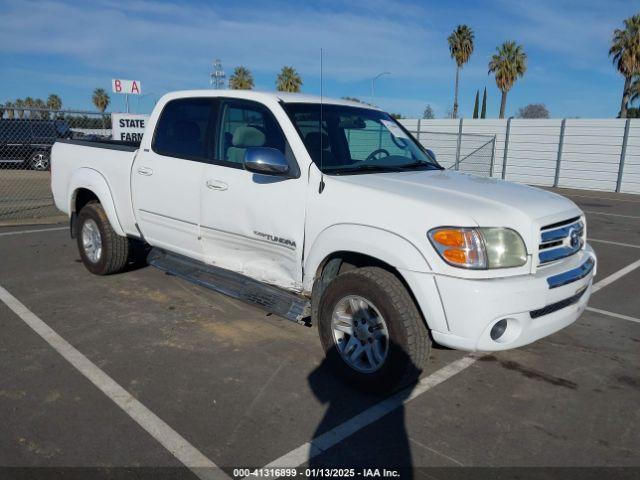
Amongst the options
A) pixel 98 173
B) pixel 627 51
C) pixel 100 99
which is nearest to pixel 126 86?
pixel 98 173

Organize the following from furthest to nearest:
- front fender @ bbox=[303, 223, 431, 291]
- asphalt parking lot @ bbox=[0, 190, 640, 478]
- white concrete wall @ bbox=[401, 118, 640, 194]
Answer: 1. white concrete wall @ bbox=[401, 118, 640, 194]
2. front fender @ bbox=[303, 223, 431, 291]
3. asphalt parking lot @ bbox=[0, 190, 640, 478]

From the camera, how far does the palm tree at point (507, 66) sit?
138 feet

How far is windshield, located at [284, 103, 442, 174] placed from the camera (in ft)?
13.3

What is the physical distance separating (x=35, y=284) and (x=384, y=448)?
4.53 m

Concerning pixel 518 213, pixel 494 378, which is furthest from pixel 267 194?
pixel 494 378

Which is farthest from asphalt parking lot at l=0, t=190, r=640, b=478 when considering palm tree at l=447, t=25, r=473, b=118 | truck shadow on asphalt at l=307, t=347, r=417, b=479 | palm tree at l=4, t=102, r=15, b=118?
palm tree at l=447, t=25, r=473, b=118

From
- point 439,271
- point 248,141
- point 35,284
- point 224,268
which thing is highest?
point 248,141

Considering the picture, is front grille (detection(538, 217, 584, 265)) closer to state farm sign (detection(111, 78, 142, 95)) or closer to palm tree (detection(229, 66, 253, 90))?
state farm sign (detection(111, 78, 142, 95))

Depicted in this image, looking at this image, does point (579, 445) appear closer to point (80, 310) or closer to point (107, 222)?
point (80, 310)

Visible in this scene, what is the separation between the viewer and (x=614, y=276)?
6797 mm

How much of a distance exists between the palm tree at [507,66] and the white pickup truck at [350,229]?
40.8 m

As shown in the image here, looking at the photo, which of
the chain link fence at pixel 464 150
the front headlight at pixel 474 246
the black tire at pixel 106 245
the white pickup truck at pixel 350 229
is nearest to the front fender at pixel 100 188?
the black tire at pixel 106 245

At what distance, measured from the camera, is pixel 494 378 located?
3.91 meters

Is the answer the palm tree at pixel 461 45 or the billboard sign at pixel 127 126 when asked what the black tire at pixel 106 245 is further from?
the palm tree at pixel 461 45
